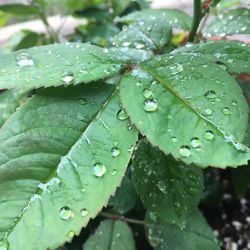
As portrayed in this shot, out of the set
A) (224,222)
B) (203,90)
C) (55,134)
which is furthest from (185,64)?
(224,222)

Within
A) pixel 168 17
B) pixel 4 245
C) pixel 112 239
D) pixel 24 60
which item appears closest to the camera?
pixel 4 245

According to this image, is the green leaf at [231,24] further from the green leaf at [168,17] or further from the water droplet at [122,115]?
the water droplet at [122,115]

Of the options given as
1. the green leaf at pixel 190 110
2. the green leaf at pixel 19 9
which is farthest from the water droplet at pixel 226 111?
the green leaf at pixel 19 9

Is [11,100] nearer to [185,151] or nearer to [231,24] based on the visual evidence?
[231,24]

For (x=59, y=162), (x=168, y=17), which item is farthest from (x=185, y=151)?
(x=168, y=17)

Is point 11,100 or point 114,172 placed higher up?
point 114,172

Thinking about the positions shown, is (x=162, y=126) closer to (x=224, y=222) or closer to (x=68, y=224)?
(x=68, y=224)

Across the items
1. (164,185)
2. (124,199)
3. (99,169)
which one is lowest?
(124,199)

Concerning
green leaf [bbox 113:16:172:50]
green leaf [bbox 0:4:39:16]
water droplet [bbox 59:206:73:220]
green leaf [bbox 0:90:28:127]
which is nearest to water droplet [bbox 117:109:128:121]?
water droplet [bbox 59:206:73:220]
